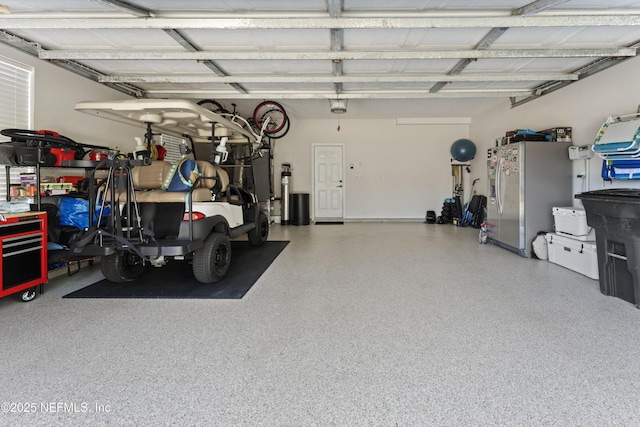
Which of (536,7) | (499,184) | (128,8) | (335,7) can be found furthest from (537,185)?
(128,8)

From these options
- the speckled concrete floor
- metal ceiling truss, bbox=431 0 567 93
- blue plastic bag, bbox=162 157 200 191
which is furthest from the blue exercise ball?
blue plastic bag, bbox=162 157 200 191

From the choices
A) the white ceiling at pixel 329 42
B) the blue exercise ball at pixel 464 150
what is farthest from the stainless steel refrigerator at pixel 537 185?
the blue exercise ball at pixel 464 150

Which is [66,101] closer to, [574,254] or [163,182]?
[163,182]

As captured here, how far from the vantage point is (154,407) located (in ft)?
4.92

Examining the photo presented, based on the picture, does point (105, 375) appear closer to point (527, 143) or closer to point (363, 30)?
point (363, 30)

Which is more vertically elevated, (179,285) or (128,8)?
(128,8)

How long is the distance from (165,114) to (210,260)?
5.83 feet

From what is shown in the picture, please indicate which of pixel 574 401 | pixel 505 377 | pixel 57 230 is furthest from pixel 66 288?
pixel 574 401

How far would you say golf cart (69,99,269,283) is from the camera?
2.95 metres

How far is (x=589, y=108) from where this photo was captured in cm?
441

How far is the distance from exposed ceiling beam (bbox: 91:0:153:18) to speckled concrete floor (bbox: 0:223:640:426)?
2.58 m

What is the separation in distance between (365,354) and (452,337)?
2.19 ft

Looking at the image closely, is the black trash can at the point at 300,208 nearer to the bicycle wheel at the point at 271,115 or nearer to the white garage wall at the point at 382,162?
the white garage wall at the point at 382,162

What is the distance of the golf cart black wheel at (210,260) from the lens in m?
3.30
